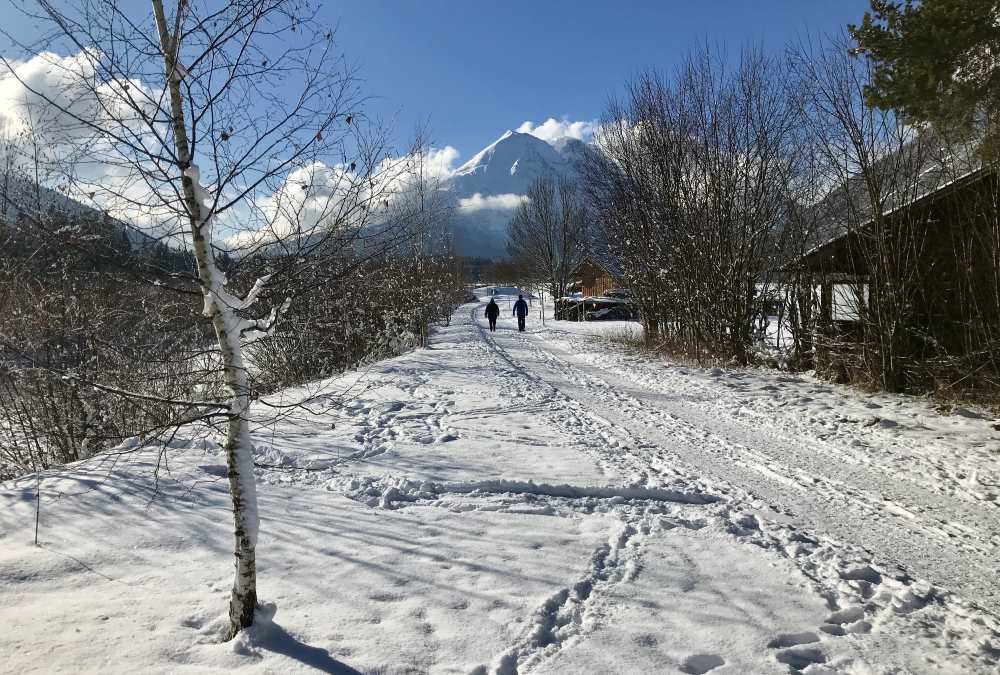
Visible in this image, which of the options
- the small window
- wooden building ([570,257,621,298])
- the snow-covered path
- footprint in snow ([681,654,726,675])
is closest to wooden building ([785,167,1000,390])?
the small window

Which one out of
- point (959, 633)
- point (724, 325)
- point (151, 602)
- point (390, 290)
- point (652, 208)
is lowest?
point (959, 633)

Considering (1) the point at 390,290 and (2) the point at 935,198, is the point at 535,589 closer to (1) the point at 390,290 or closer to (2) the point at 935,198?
(2) the point at 935,198

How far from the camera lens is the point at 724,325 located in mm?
13500

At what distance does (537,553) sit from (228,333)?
2524mm

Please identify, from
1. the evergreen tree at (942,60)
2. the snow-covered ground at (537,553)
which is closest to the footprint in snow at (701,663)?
the snow-covered ground at (537,553)

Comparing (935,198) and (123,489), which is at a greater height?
(935,198)

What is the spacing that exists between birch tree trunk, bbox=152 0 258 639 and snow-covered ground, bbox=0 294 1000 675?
9.9 inches

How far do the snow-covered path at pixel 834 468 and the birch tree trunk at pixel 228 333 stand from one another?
3931 millimetres

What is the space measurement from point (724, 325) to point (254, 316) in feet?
40.8

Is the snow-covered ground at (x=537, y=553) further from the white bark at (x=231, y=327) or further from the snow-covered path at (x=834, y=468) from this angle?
the white bark at (x=231, y=327)

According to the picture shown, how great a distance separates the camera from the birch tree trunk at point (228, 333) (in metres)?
2.55

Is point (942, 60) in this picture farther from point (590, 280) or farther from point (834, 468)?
point (590, 280)

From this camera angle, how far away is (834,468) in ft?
18.1

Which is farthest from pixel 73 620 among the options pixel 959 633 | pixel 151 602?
pixel 959 633
